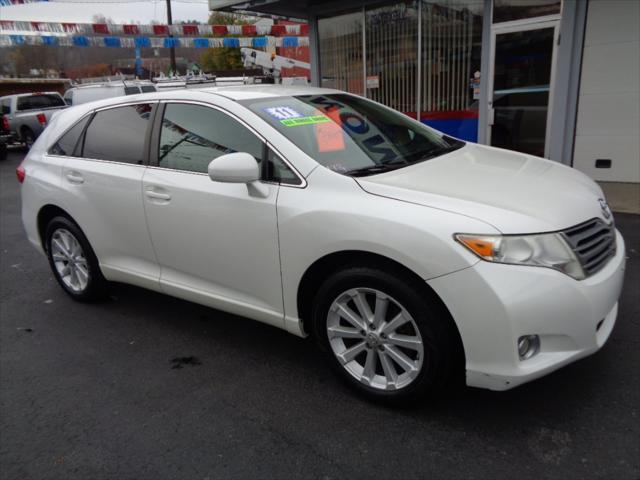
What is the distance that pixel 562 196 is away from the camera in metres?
2.74

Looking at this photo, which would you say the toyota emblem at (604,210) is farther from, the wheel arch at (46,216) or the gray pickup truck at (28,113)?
the gray pickup truck at (28,113)

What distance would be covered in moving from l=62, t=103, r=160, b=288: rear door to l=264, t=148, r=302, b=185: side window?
1.08 metres

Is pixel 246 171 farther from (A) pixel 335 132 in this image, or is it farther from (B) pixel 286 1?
(B) pixel 286 1

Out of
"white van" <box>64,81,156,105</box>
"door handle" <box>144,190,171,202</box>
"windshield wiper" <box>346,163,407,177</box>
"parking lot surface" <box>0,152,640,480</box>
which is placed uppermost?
"white van" <box>64,81,156,105</box>

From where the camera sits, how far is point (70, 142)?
14.0 ft

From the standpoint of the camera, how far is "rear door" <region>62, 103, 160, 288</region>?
12.1 ft

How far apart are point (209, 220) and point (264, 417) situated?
3.89ft

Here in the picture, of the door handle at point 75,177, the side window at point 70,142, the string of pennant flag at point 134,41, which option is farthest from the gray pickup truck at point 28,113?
the door handle at point 75,177

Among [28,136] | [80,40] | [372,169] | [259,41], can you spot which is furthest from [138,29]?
[372,169]

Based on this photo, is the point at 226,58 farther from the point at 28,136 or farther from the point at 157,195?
the point at 157,195

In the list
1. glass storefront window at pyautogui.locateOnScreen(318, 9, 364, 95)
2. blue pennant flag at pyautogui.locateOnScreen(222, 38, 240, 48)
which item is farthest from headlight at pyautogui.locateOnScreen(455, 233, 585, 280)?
blue pennant flag at pyautogui.locateOnScreen(222, 38, 240, 48)

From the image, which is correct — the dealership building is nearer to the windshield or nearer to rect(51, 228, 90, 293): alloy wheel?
the windshield

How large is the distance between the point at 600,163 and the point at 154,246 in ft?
21.2

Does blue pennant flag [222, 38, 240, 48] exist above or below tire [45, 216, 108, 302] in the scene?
above
